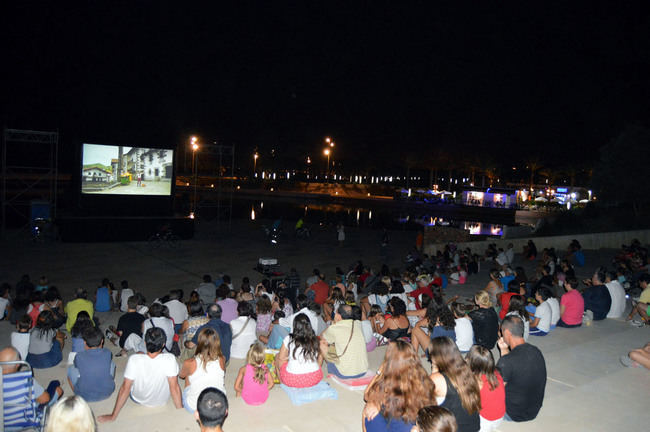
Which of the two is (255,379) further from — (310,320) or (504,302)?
(504,302)

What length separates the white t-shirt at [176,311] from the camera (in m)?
7.54

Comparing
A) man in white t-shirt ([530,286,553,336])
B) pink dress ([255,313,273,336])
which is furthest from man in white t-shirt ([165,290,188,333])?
man in white t-shirt ([530,286,553,336])

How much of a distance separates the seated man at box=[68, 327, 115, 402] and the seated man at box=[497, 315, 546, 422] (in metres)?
4.02

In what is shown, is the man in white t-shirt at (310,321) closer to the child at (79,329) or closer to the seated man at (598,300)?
the child at (79,329)

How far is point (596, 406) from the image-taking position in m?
4.82

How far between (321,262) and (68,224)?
10.4 meters

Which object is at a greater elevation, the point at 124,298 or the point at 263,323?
the point at 263,323

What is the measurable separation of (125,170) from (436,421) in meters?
20.9

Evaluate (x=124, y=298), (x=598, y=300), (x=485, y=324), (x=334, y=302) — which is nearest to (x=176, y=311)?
(x=124, y=298)

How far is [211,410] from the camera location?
277 cm

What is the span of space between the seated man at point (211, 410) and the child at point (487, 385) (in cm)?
213

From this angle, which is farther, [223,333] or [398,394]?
[223,333]

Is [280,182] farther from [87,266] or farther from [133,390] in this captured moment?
[133,390]

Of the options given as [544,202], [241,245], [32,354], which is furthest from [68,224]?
[544,202]
